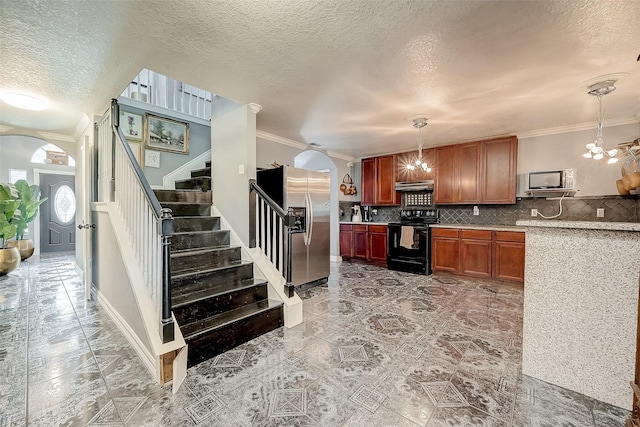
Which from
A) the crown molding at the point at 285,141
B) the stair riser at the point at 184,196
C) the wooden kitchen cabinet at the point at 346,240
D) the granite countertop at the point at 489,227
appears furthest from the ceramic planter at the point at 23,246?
the granite countertop at the point at 489,227

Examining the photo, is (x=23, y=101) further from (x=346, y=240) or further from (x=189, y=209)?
(x=346, y=240)

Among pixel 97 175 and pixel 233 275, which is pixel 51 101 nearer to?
pixel 97 175

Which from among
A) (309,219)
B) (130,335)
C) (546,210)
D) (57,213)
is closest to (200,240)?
(130,335)

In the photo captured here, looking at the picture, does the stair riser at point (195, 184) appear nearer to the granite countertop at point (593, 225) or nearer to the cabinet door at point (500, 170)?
the granite countertop at point (593, 225)

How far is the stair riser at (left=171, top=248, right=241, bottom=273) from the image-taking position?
2.62m

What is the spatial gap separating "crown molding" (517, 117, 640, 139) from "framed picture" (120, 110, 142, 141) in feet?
19.3

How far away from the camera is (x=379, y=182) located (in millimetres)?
5844

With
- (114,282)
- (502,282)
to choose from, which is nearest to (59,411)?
(114,282)

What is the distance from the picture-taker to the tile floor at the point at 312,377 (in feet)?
4.84

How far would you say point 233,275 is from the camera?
2844 mm

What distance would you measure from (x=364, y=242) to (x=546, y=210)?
121 inches

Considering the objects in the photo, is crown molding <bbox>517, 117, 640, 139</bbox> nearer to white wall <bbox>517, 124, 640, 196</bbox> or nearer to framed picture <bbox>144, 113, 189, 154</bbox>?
white wall <bbox>517, 124, 640, 196</bbox>

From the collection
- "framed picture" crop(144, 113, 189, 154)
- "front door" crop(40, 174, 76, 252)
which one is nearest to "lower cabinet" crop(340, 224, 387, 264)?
"framed picture" crop(144, 113, 189, 154)

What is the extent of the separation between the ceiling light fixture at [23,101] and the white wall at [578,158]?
6520 millimetres
